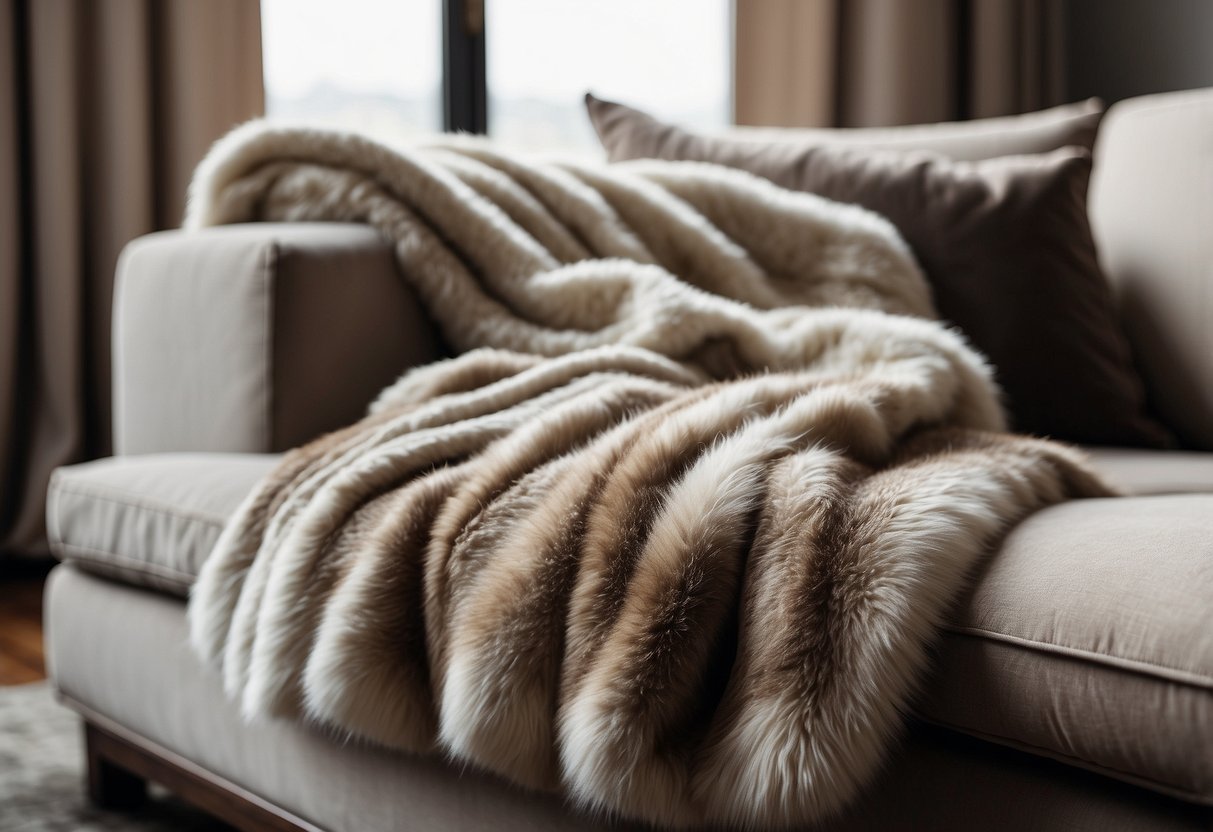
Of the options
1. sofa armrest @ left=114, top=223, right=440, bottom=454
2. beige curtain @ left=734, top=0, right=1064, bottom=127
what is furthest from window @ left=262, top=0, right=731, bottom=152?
sofa armrest @ left=114, top=223, right=440, bottom=454

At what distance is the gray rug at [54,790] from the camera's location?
4.10 feet

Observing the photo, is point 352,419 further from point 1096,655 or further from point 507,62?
point 507,62

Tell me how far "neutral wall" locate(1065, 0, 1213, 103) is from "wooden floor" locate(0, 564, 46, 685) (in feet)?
9.55

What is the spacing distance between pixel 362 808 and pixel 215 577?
0.23 meters

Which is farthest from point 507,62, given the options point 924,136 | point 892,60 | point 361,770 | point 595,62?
point 361,770

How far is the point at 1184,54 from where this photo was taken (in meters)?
3.02

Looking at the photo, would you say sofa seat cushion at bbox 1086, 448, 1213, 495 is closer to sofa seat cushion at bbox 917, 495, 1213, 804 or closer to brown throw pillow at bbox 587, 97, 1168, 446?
brown throw pillow at bbox 587, 97, 1168, 446

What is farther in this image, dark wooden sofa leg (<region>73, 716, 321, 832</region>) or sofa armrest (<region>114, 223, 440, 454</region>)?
sofa armrest (<region>114, 223, 440, 454</region>)

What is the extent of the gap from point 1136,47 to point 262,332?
283 centimetres

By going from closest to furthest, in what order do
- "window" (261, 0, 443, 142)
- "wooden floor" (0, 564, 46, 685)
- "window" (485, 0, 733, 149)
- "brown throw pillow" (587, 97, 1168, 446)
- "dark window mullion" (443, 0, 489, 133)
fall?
"brown throw pillow" (587, 97, 1168, 446), "wooden floor" (0, 564, 46, 685), "window" (261, 0, 443, 142), "dark window mullion" (443, 0, 489, 133), "window" (485, 0, 733, 149)

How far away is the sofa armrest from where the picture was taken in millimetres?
1207

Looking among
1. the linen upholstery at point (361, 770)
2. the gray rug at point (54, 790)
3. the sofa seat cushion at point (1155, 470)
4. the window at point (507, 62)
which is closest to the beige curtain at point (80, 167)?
the window at point (507, 62)

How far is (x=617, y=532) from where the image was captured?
0.77 m

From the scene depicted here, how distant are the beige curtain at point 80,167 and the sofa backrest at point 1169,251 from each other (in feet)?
5.77
